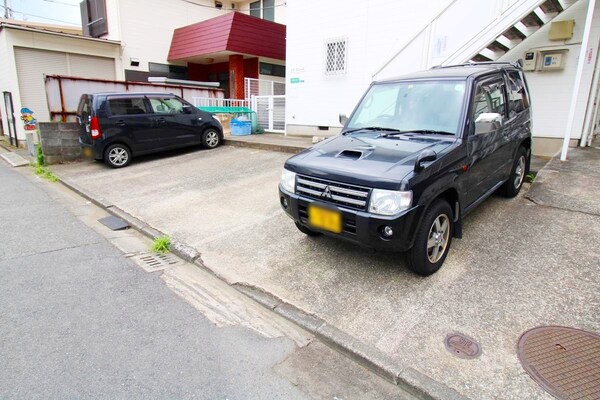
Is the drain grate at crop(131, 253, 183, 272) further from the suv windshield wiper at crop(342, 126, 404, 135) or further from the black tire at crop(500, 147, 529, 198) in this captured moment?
the black tire at crop(500, 147, 529, 198)

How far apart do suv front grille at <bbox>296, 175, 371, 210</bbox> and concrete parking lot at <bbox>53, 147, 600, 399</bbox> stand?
81 cm

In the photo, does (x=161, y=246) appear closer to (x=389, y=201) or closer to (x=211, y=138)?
(x=389, y=201)

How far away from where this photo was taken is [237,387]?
2.30 meters

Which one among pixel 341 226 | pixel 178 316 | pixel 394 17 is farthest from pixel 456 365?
pixel 394 17

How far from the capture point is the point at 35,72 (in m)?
13.1

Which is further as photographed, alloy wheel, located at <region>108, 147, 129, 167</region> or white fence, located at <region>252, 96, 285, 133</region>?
white fence, located at <region>252, 96, 285, 133</region>

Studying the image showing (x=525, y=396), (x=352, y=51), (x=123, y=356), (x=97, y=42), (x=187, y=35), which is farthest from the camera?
(x=187, y=35)

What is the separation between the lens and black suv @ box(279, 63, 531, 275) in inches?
115

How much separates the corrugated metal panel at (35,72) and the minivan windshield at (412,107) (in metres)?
13.7

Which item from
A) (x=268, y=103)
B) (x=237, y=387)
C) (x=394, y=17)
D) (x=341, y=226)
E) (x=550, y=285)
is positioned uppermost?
(x=394, y=17)

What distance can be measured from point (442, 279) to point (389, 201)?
1.05m

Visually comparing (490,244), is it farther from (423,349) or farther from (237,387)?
(237,387)

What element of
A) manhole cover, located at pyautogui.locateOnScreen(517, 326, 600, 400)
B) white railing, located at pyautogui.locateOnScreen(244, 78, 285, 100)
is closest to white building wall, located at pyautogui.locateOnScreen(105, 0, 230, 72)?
white railing, located at pyautogui.locateOnScreen(244, 78, 285, 100)

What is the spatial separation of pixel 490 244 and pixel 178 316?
128 inches
